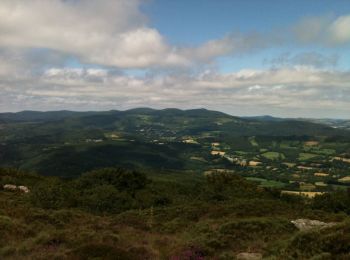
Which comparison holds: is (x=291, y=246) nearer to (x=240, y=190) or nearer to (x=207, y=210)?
(x=207, y=210)

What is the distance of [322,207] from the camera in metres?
53.3

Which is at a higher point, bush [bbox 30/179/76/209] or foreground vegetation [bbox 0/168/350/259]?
foreground vegetation [bbox 0/168/350/259]

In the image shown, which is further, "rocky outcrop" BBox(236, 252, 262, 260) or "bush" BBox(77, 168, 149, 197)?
"bush" BBox(77, 168, 149, 197)

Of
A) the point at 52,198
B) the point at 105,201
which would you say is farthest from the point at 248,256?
the point at 105,201

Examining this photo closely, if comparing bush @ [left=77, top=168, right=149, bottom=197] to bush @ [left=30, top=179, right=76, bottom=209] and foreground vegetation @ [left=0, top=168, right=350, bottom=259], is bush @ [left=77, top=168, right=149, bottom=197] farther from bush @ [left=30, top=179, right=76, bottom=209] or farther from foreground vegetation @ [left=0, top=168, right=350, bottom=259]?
bush @ [left=30, top=179, right=76, bottom=209]

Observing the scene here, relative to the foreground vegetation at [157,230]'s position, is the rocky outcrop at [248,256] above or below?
above

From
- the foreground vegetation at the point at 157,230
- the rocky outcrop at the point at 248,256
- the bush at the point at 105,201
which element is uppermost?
the rocky outcrop at the point at 248,256

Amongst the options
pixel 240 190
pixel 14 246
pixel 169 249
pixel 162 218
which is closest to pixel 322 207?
pixel 240 190

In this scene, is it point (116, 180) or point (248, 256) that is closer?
point (248, 256)

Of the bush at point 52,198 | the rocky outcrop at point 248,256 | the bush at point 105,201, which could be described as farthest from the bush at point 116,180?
the rocky outcrop at point 248,256

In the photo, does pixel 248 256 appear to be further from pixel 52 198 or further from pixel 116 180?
pixel 116 180

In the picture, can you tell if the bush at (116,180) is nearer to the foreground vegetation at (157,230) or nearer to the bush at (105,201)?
the foreground vegetation at (157,230)

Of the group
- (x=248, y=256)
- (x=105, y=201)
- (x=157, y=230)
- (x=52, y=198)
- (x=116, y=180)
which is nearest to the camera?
(x=248, y=256)

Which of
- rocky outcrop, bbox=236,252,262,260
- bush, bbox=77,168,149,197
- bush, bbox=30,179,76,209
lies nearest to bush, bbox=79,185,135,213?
bush, bbox=30,179,76,209
